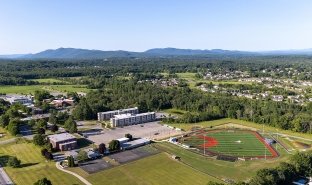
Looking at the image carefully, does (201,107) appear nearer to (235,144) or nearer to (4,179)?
(235,144)

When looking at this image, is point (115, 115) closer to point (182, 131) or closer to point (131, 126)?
point (131, 126)

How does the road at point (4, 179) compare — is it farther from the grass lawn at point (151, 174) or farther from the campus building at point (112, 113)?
the campus building at point (112, 113)

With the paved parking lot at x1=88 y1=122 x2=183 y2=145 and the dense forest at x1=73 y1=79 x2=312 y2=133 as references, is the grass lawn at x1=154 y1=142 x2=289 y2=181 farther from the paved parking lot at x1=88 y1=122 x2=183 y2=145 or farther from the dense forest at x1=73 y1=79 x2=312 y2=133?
the dense forest at x1=73 y1=79 x2=312 y2=133

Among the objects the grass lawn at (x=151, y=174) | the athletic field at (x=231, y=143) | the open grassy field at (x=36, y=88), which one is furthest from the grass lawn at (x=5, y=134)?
the open grassy field at (x=36, y=88)

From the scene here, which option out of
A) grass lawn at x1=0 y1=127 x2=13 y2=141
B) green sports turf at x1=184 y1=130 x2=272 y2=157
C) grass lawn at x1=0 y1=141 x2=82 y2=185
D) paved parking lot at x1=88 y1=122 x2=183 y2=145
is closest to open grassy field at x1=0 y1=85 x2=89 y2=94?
grass lawn at x1=0 y1=127 x2=13 y2=141

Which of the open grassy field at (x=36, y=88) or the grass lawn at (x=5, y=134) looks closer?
the grass lawn at (x=5, y=134)

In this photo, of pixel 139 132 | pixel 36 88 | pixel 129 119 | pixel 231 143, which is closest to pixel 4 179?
pixel 139 132

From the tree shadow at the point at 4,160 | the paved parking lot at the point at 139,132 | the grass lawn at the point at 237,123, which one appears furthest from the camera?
the grass lawn at the point at 237,123

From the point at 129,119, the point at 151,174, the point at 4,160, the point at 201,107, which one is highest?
the point at 201,107
